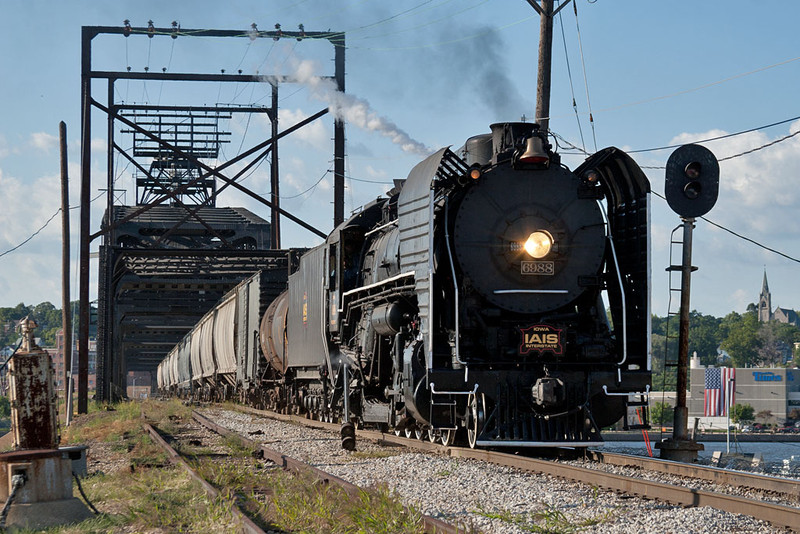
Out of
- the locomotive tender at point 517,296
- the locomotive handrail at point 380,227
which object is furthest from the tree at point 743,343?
the locomotive tender at point 517,296

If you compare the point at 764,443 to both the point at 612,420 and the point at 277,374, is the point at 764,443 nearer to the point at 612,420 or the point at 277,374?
the point at 277,374

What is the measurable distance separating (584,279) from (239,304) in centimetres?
1815

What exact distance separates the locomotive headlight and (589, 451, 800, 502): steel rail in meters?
2.47

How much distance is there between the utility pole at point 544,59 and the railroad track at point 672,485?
6.71m

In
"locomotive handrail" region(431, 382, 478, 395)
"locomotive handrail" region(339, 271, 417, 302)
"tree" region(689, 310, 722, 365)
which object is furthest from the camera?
"tree" region(689, 310, 722, 365)

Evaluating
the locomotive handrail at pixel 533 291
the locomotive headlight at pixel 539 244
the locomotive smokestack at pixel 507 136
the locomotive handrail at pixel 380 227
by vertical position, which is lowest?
the locomotive handrail at pixel 533 291

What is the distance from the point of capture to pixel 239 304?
28.2m

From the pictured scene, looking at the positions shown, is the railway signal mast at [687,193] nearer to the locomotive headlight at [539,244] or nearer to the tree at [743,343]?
the locomotive headlight at [539,244]

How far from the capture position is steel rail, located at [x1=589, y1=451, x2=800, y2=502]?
25.8ft

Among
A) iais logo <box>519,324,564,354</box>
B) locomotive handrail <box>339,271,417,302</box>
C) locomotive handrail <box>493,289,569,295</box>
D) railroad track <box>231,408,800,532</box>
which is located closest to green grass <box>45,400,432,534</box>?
railroad track <box>231,408,800,532</box>

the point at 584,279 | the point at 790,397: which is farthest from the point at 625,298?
the point at 790,397

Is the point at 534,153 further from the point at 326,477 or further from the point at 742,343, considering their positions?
the point at 742,343

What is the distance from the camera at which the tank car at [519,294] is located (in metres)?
10.9

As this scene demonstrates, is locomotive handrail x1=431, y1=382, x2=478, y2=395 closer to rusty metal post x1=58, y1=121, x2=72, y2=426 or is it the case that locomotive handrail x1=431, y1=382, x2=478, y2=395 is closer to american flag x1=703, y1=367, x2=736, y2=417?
american flag x1=703, y1=367, x2=736, y2=417
